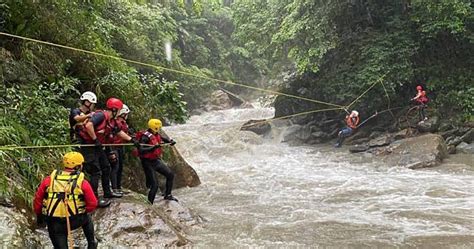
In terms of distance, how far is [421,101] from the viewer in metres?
13.6

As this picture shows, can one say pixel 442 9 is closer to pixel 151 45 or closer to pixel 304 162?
pixel 304 162

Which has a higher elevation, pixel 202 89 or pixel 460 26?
pixel 460 26

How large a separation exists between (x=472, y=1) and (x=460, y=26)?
1.65 metres

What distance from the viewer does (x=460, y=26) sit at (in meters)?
12.7

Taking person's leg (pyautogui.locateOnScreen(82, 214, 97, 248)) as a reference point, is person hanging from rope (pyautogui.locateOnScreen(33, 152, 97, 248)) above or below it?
above

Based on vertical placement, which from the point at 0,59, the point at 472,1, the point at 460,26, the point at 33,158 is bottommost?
the point at 33,158

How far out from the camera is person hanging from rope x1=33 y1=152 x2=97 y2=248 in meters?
3.91

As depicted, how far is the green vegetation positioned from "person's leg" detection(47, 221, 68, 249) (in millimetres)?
1175

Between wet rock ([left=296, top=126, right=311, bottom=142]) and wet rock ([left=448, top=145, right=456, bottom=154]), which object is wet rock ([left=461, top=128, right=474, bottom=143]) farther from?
wet rock ([left=296, top=126, right=311, bottom=142])

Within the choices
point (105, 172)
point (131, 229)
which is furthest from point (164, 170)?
point (131, 229)

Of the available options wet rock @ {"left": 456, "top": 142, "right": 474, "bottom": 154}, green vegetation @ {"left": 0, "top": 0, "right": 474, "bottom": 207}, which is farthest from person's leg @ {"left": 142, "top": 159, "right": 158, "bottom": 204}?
wet rock @ {"left": 456, "top": 142, "right": 474, "bottom": 154}

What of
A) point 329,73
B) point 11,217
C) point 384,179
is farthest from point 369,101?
point 11,217

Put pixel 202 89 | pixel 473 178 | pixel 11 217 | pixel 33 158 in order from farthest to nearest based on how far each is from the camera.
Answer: pixel 202 89, pixel 473 178, pixel 33 158, pixel 11 217

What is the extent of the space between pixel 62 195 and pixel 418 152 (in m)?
10.3
